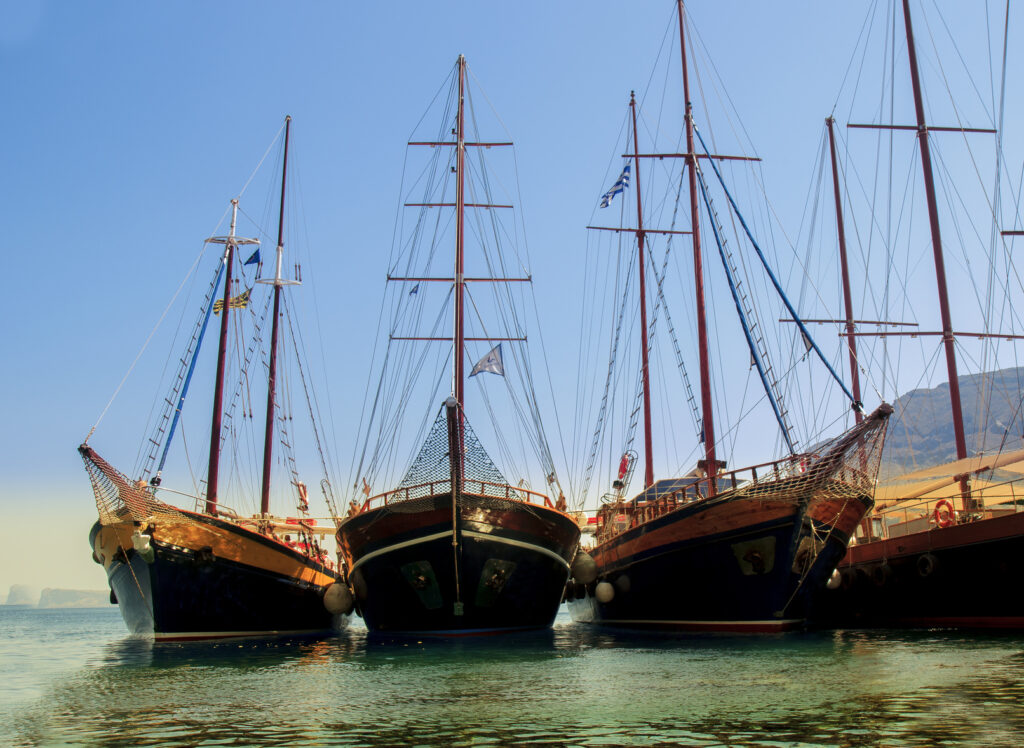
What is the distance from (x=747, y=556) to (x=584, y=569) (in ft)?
25.5

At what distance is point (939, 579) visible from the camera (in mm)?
20797

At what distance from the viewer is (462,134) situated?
97.5ft

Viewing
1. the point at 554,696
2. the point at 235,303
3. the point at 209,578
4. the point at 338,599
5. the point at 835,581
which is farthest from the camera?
the point at 235,303

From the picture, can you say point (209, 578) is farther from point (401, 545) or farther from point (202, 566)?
point (401, 545)

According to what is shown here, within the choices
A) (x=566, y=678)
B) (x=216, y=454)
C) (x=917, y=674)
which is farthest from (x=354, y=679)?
(x=216, y=454)

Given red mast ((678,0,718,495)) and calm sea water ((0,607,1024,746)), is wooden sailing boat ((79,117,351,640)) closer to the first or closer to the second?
calm sea water ((0,607,1024,746))

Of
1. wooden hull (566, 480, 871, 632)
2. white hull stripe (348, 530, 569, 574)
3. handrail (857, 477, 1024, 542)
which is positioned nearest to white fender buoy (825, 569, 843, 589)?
handrail (857, 477, 1024, 542)

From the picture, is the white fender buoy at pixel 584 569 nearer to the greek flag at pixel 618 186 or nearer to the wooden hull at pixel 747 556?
the wooden hull at pixel 747 556

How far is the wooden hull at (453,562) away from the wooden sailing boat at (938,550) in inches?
316

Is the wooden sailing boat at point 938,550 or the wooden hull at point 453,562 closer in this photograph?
the wooden sailing boat at point 938,550

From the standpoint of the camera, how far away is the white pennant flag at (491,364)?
24.4 m

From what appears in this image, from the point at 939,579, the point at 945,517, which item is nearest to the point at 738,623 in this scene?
the point at 939,579

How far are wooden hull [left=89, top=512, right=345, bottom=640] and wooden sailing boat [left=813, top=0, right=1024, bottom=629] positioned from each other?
55.0ft

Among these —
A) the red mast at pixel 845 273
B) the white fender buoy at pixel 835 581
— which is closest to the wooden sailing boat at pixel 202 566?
the white fender buoy at pixel 835 581
